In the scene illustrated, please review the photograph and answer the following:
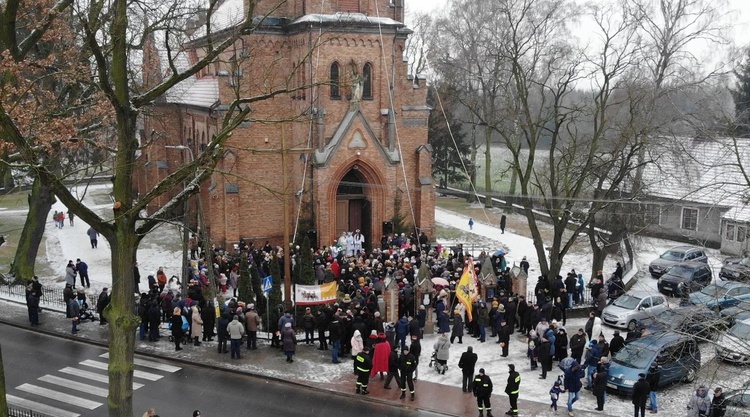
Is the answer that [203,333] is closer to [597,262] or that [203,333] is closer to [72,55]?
[72,55]

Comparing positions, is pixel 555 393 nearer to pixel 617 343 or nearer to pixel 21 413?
pixel 617 343

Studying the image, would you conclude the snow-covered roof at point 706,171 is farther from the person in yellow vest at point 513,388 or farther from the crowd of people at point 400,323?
the person in yellow vest at point 513,388

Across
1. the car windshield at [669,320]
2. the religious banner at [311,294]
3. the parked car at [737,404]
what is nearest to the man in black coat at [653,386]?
the parked car at [737,404]

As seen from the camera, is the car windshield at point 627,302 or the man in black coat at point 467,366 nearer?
the man in black coat at point 467,366

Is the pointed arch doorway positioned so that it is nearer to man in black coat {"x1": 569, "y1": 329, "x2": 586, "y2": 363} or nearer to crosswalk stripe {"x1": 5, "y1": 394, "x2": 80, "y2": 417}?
man in black coat {"x1": 569, "y1": 329, "x2": 586, "y2": 363}

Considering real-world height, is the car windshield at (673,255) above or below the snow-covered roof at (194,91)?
below

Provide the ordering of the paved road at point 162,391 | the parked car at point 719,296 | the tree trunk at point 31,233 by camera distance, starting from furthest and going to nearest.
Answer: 1. the tree trunk at point 31,233
2. the paved road at point 162,391
3. the parked car at point 719,296

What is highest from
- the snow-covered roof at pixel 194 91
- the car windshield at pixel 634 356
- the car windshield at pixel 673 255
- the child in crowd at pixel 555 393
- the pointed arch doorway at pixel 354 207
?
the snow-covered roof at pixel 194 91

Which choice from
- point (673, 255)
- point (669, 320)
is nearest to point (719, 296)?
point (669, 320)

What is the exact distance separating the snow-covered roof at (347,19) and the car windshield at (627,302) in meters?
14.2

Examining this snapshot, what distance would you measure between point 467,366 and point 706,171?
6.69 m

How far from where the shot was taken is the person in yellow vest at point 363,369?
16984mm

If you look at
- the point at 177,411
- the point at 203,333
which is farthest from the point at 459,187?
the point at 177,411

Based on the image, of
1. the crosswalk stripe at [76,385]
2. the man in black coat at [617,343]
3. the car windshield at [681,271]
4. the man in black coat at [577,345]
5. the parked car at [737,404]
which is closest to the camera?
the parked car at [737,404]
